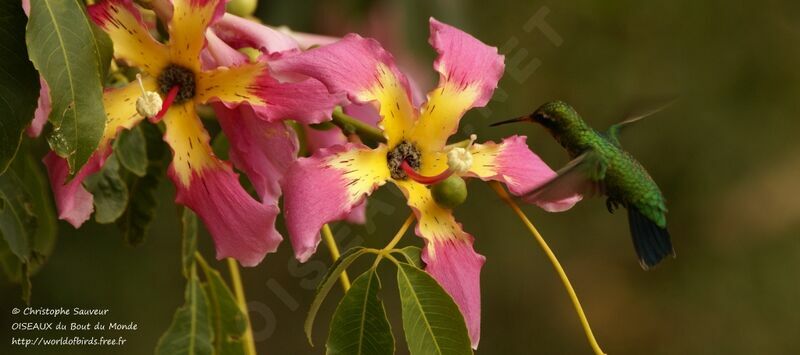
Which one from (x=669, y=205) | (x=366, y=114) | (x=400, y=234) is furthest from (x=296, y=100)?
(x=669, y=205)

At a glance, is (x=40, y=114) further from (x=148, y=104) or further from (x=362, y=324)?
(x=362, y=324)

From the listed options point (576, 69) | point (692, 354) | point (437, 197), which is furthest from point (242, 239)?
point (692, 354)

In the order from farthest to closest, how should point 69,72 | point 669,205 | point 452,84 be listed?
point 669,205 → point 452,84 → point 69,72

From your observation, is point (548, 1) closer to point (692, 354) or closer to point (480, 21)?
point (480, 21)

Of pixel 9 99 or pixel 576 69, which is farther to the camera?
pixel 576 69

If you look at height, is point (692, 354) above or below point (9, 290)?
below

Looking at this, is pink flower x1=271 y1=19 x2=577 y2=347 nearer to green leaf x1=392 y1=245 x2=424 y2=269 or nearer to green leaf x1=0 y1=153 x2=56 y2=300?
green leaf x1=392 y1=245 x2=424 y2=269
